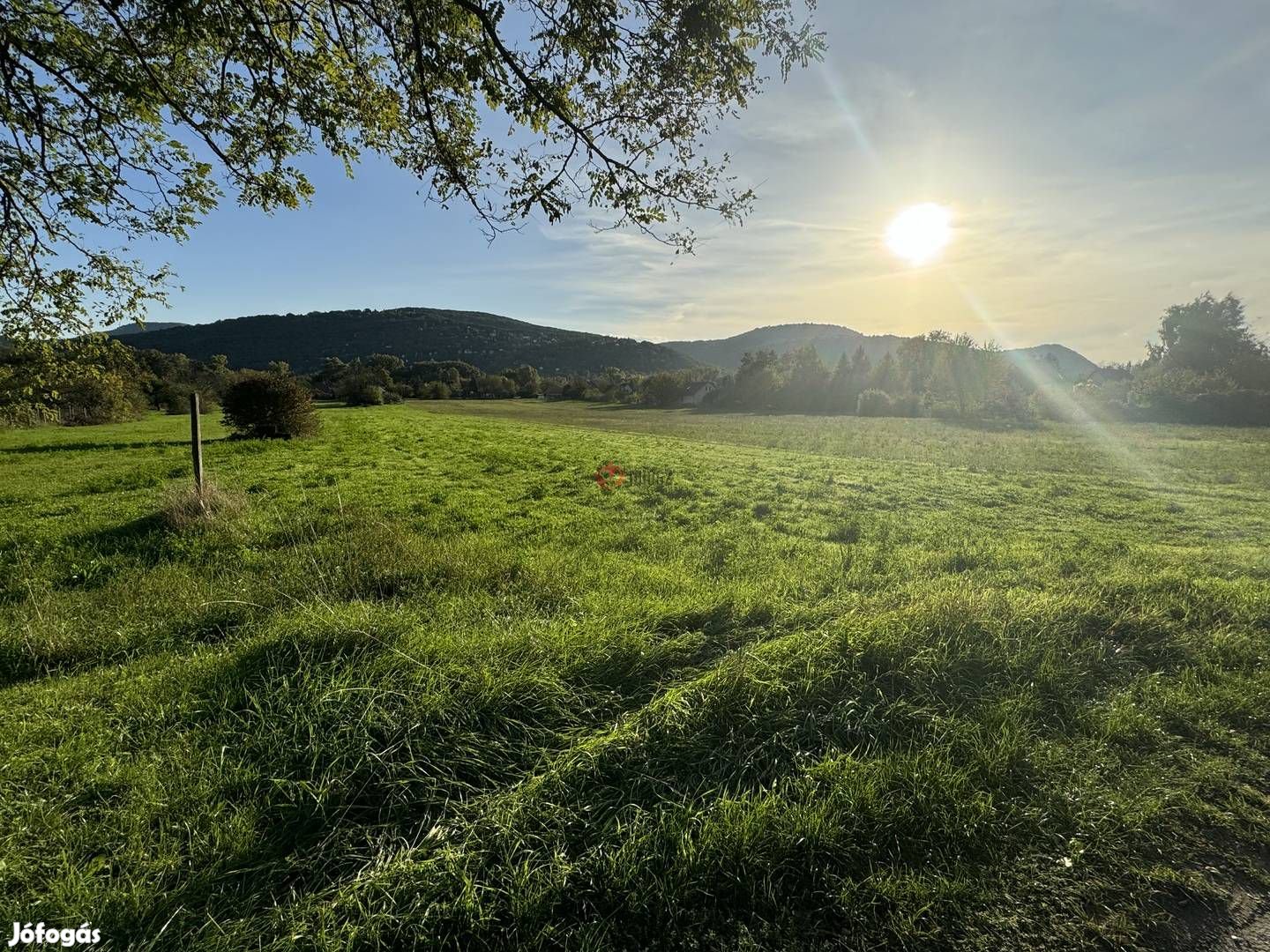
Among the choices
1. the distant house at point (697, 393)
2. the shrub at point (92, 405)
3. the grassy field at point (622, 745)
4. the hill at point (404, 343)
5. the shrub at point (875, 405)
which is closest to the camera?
the grassy field at point (622, 745)

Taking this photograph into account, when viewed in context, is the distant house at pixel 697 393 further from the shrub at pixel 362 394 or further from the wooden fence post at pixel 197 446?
the wooden fence post at pixel 197 446

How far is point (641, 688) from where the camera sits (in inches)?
167

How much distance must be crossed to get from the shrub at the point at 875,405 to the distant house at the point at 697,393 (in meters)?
32.2

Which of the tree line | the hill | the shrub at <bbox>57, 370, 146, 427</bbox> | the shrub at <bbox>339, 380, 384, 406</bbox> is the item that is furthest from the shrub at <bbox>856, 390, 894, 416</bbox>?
the hill

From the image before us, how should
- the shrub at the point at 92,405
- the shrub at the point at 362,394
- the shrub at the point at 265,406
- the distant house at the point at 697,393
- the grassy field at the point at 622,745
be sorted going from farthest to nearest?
the distant house at the point at 697,393
the shrub at the point at 362,394
the shrub at the point at 92,405
the shrub at the point at 265,406
the grassy field at the point at 622,745

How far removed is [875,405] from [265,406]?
57.4 metres

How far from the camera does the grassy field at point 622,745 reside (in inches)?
98.6

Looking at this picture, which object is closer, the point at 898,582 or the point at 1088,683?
the point at 1088,683

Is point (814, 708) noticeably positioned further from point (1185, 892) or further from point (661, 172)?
point (661, 172)

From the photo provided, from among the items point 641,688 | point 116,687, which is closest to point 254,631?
point 116,687

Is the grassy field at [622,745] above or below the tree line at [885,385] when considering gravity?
below

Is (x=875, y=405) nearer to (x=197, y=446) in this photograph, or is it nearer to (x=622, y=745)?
(x=197, y=446)

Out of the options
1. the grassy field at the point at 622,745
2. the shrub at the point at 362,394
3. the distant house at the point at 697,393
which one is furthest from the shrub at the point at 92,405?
the distant house at the point at 697,393

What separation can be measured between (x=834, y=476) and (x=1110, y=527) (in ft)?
22.0
